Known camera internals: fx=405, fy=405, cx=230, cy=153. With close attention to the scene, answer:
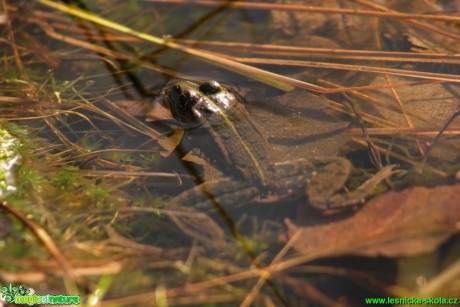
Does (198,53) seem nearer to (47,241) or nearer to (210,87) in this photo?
(210,87)

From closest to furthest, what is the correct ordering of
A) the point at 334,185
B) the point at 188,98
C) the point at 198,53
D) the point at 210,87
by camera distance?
1. the point at 334,185
2. the point at 188,98
3. the point at 210,87
4. the point at 198,53

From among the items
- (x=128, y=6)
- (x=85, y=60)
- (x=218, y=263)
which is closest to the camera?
(x=218, y=263)

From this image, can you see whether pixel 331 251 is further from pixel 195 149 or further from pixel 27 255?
pixel 27 255

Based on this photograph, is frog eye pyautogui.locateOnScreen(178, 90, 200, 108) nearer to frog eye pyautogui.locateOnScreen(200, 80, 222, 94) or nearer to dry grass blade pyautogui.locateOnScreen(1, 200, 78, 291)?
frog eye pyautogui.locateOnScreen(200, 80, 222, 94)

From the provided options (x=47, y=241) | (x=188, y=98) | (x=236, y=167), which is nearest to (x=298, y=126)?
(x=236, y=167)

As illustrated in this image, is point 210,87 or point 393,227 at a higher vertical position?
point 210,87

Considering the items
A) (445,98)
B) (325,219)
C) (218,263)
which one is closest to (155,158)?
(218,263)

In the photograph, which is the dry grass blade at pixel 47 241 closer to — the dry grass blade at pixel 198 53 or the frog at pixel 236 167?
the frog at pixel 236 167
